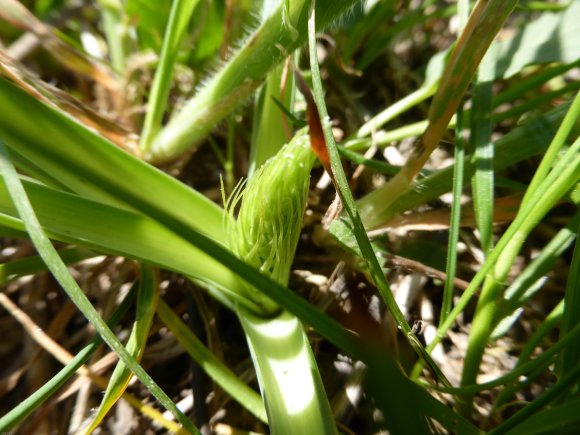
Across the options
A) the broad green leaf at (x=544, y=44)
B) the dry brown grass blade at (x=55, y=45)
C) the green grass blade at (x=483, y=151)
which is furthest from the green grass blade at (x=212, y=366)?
the broad green leaf at (x=544, y=44)

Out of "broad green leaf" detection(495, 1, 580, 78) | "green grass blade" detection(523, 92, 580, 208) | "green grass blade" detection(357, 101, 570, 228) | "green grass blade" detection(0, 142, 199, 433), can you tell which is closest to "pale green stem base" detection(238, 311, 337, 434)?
"green grass blade" detection(0, 142, 199, 433)

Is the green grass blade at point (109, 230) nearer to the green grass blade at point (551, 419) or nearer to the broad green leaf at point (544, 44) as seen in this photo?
the green grass blade at point (551, 419)

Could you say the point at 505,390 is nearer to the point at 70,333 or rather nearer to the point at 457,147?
the point at 457,147

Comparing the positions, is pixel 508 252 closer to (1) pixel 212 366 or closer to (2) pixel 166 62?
(1) pixel 212 366

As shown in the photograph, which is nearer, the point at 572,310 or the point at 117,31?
the point at 572,310

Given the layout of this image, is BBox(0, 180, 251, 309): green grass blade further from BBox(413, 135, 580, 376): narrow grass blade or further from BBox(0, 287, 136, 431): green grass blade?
BBox(413, 135, 580, 376): narrow grass blade

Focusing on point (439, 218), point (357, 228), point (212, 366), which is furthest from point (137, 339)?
point (439, 218)

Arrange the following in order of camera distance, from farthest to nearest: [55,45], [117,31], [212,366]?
[117,31]
[55,45]
[212,366]
